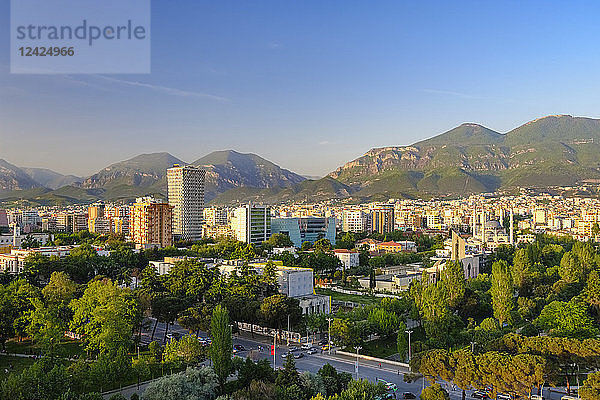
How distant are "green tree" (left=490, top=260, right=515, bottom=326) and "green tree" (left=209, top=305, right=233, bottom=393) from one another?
13.0 metres

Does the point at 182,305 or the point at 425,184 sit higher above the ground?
the point at 425,184

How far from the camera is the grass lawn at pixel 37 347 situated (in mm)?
20812

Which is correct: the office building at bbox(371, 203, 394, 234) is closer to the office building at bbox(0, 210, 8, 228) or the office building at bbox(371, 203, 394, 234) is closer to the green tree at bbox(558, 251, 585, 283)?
the green tree at bbox(558, 251, 585, 283)

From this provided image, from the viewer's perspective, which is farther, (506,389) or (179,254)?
(179,254)

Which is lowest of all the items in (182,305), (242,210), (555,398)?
(555,398)

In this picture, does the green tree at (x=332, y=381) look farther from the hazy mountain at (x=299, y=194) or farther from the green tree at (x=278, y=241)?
the hazy mountain at (x=299, y=194)

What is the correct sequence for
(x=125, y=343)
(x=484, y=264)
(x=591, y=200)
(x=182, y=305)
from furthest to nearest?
(x=591, y=200) → (x=484, y=264) → (x=182, y=305) → (x=125, y=343)

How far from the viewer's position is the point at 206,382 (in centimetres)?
1534

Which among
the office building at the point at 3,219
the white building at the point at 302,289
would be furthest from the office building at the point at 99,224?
the white building at the point at 302,289

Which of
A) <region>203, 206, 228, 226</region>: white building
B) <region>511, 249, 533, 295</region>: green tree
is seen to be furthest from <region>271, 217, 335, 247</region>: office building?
<region>511, 249, 533, 295</region>: green tree

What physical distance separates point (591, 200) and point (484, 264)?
9926cm

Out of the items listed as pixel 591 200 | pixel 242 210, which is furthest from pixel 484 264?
pixel 591 200

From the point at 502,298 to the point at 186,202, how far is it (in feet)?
154

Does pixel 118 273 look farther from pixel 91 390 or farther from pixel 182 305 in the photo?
pixel 91 390
